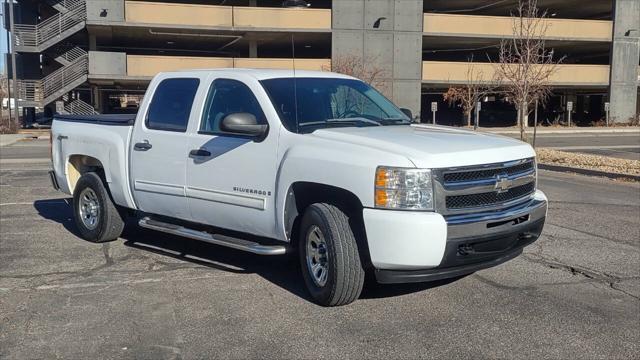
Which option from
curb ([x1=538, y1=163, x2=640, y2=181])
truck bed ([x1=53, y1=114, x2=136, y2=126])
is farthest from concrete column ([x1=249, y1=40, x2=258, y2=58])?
truck bed ([x1=53, y1=114, x2=136, y2=126])

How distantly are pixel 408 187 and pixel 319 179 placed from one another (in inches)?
30.1

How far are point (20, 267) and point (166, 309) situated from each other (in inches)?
86.2

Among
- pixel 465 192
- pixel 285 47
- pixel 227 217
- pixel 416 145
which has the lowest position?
pixel 227 217

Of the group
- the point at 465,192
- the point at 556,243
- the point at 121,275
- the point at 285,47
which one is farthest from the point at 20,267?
the point at 285,47

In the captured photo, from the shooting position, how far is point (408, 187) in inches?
183

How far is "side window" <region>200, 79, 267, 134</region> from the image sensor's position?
5.95 m

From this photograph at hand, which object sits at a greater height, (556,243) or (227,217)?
(227,217)

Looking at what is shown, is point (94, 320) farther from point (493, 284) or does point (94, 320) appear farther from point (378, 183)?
point (493, 284)

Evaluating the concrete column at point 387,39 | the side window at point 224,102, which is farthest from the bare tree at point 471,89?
the side window at point 224,102

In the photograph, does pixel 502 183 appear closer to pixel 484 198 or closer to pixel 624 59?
pixel 484 198

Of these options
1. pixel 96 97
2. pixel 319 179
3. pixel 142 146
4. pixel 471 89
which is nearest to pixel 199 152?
pixel 142 146

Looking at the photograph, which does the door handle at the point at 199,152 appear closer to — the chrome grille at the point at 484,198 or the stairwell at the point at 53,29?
the chrome grille at the point at 484,198

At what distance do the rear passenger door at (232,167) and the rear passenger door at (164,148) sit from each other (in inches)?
6.6

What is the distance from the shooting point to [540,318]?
16.3 ft
